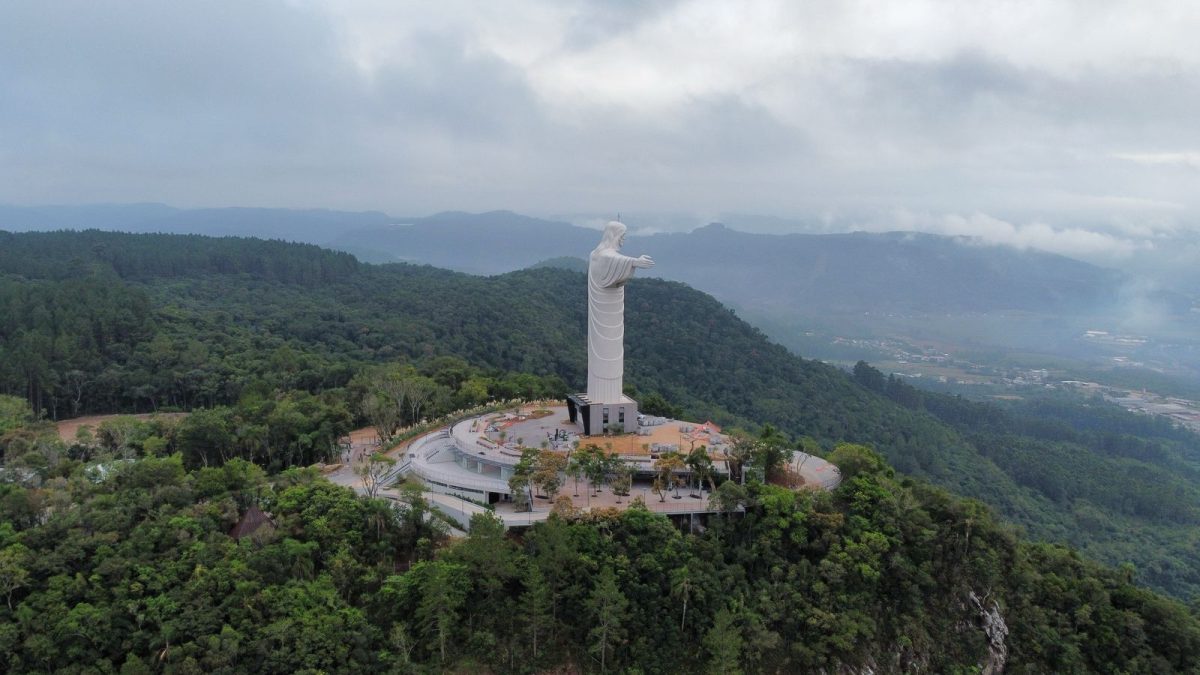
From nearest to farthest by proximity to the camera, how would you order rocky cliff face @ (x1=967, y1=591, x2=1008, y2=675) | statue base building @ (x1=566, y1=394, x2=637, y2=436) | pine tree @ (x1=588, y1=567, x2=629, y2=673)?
pine tree @ (x1=588, y1=567, x2=629, y2=673) → rocky cliff face @ (x1=967, y1=591, x2=1008, y2=675) → statue base building @ (x1=566, y1=394, x2=637, y2=436)

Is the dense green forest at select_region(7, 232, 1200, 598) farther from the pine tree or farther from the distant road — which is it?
the pine tree

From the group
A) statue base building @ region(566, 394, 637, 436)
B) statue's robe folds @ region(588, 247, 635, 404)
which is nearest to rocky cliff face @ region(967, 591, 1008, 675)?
statue base building @ region(566, 394, 637, 436)

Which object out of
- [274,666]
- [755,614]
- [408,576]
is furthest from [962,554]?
[274,666]

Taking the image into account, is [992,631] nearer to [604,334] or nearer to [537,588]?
[537,588]

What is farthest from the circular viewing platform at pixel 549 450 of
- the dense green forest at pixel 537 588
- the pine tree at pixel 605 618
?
the pine tree at pixel 605 618

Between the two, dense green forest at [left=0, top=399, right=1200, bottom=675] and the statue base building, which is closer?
dense green forest at [left=0, top=399, right=1200, bottom=675]

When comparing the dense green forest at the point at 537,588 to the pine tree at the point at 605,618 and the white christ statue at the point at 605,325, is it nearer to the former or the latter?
the pine tree at the point at 605,618

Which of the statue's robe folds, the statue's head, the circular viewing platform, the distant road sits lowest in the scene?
the distant road
